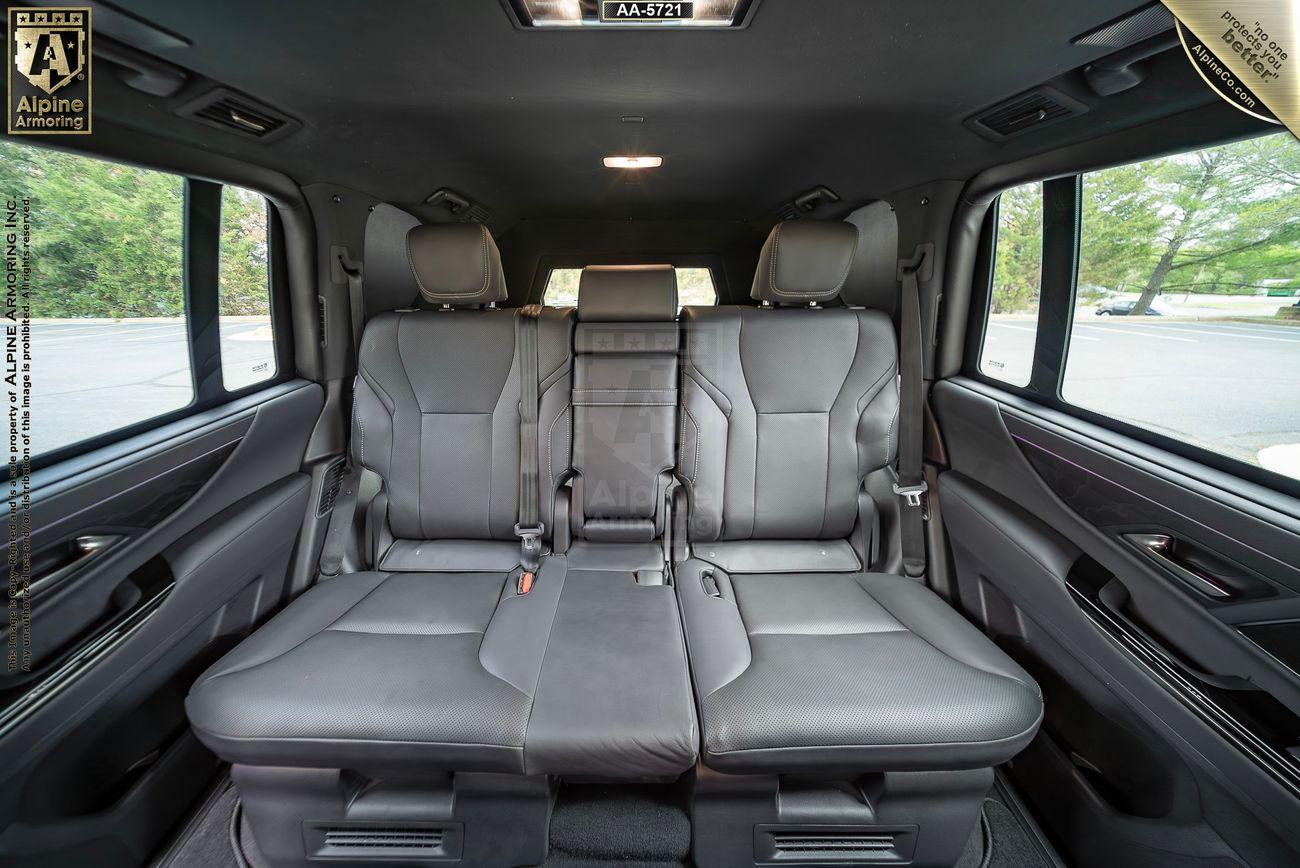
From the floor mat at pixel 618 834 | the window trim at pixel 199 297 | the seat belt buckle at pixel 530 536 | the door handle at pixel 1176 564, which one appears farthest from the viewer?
the seat belt buckle at pixel 530 536

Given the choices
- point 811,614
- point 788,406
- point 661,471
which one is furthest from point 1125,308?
point 661,471

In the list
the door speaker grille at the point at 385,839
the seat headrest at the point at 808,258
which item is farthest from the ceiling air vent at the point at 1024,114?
the door speaker grille at the point at 385,839

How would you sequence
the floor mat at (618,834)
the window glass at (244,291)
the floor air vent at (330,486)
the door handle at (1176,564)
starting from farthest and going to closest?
1. the floor air vent at (330,486)
2. the window glass at (244,291)
3. the floor mat at (618,834)
4. the door handle at (1176,564)

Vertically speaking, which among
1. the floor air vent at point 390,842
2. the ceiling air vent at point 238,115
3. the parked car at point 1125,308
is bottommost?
the floor air vent at point 390,842

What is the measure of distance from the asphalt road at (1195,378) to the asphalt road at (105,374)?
269 centimetres

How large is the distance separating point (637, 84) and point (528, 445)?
1196 mm

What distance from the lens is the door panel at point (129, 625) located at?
110cm

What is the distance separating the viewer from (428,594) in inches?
63.6

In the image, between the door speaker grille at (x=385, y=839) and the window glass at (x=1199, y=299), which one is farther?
the door speaker grille at (x=385, y=839)

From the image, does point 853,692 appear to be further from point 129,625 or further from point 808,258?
point 129,625

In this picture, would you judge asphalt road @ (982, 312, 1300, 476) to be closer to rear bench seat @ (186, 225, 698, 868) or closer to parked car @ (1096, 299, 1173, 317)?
parked car @ (1096, 299, 1173, 317)

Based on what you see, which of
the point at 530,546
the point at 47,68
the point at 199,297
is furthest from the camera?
the point at 530,546

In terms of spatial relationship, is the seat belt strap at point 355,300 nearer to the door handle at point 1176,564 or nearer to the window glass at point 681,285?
the window glass at point 681,285

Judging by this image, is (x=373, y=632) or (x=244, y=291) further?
(x=244, y=291)
